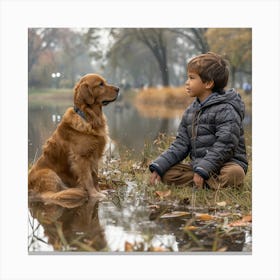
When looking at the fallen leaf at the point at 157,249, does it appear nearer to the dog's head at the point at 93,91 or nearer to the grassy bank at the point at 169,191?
the grassy bank at the point at 169,191

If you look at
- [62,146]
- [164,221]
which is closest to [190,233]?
[164,221]

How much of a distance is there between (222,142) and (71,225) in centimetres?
143

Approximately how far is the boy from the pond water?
34 cm

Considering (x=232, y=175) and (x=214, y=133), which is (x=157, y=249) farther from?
(x=214, y=133)

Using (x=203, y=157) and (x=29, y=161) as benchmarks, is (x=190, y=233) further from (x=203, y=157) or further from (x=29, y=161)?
(x=29, y=161)

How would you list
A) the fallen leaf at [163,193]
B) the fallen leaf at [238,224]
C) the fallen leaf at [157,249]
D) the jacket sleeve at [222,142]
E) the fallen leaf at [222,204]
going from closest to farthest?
the fallen leaf at [157,249] → the fallen leaf at [238,224] → the fallen leaf at [222,204] → the jacket sleeve at [222,142] → the fallen leaf at [163,193]

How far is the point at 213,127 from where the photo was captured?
4883 millimetres

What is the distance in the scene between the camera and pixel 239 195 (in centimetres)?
477

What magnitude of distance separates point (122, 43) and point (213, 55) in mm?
803

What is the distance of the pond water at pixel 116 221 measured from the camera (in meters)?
4.07

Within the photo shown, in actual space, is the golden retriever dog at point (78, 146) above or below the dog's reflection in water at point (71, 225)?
above

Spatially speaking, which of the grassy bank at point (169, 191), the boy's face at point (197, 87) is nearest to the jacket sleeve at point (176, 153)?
the grassy bank at point (169, 191)

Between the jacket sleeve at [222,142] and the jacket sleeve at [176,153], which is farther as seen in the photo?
the jacket sleeve at [176,153]
